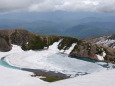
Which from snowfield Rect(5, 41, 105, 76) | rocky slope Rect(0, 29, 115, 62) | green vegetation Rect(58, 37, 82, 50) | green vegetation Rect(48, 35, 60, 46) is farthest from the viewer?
green vegetation Rect(48, 35, 60, 46)

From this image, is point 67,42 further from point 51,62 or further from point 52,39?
point 51,62

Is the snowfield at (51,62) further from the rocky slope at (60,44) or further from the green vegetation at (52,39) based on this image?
the green vegetation at (52,39)

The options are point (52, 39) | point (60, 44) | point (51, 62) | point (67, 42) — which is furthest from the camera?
point (52, 39)

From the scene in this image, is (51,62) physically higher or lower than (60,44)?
lower

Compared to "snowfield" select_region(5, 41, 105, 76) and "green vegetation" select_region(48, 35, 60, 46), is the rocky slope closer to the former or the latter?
"green vegetation" select_region(48, 35, 60, 46)

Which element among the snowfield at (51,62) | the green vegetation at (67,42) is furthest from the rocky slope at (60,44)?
the snowfield at (51,62)

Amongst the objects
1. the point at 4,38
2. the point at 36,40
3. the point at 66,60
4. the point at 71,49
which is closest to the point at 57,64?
the point at 66,60

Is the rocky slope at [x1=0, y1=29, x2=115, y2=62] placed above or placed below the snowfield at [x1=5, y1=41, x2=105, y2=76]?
above

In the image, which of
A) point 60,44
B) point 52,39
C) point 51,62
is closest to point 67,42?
point 60,44

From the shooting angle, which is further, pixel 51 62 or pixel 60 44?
pixel 60 44

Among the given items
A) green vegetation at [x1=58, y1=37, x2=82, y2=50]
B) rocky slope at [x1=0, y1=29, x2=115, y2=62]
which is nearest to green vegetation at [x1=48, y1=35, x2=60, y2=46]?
rocky slope at [x1=0, y1=29, x2=115, y2=62]
